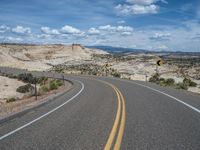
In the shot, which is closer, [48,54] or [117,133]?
[117,133]

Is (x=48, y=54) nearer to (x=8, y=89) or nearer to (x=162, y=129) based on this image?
(x=8, y=89)

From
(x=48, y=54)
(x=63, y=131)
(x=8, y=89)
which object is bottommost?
(x=48, y=54)

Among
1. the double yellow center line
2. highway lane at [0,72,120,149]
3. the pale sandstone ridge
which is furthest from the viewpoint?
the pale sandstone ridge

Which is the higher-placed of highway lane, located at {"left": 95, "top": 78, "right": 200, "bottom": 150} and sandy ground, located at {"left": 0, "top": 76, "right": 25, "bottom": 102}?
highway lane, located at {"left": 95, "top": 78, "right": 200, "bottom": 150}

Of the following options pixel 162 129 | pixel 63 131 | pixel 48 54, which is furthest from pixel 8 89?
pixel 48 54

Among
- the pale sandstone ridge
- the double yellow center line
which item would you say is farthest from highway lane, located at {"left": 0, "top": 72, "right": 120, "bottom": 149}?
the pale sandstone ridge

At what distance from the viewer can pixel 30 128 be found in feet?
30.4

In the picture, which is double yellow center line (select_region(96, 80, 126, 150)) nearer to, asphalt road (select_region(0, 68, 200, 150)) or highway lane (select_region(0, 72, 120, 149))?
asphalt road (select_region(0, 68, 200, 150))

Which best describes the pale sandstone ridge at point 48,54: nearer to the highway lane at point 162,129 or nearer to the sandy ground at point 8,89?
the sandy ground at point 8,89

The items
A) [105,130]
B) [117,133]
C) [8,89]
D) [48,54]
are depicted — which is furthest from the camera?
[48,54]

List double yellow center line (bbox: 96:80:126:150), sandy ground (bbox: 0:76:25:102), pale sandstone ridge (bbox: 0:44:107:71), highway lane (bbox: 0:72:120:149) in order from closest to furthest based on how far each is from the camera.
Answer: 1. double yellow center line (bbox: 96:80:126:150)
2. highway lane (bbox: 0:72:120:149)
3. sandy ground (bbox: 0:76:25:102)
4. pale sandstone ridge (bbox: 0:44:107:71)

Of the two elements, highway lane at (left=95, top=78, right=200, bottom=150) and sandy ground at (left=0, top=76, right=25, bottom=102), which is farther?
sandy ground at (left=0, top=76, right=25, bottom=102)

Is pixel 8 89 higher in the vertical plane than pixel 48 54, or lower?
higher

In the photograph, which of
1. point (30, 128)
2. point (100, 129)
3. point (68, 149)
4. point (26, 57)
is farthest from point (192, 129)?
point (26, 57)
